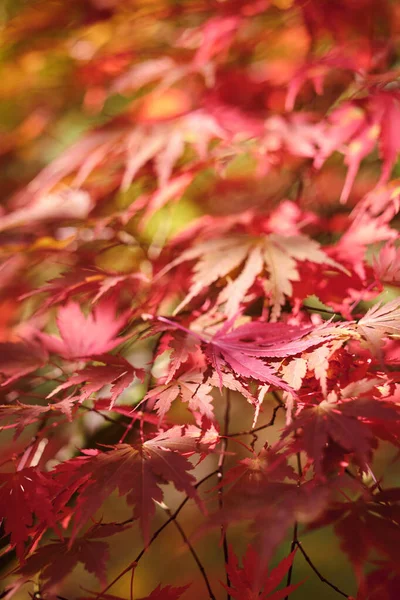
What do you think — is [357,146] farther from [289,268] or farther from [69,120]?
[69,120]

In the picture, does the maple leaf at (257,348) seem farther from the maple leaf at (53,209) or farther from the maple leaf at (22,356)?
the maple leaf at (53,209)

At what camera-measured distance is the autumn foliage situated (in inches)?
17.2

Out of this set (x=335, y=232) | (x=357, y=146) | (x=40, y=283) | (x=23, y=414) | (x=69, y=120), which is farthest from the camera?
(x=69, y=120)

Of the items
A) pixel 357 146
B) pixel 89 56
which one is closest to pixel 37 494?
pixel 357 146

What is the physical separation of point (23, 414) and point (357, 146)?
68cm

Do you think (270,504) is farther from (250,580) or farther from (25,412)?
(25,412)

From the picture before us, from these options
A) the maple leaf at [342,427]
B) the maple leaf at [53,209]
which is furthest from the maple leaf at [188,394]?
the maple leaf at [53,209]

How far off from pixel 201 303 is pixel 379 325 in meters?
0.40

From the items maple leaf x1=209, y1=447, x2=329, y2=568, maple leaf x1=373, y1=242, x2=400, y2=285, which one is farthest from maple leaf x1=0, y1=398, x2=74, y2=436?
maple leaf x1=373, y1=242, x2=400, y2=285

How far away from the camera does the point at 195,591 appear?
2.50 ft

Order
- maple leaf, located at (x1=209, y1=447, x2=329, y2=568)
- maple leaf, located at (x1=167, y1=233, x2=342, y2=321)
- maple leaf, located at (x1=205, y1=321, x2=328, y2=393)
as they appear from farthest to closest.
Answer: maple leaf, located at (x1=167, y1=233, x2=342, y2=321)
maple leaf, located at (x1=205, y1=321, x2=328, y2=393)
maple leaf, located at (x1=209, y1=447, x2=329, y2=568)

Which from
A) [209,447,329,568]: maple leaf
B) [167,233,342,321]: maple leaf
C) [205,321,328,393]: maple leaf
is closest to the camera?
[209,447,329,568]: maple leaf

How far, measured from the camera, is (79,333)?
69 cm

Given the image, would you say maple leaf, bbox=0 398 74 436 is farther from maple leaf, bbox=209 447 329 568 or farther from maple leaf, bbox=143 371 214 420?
maple leaf, bbox=209 447 329 568
